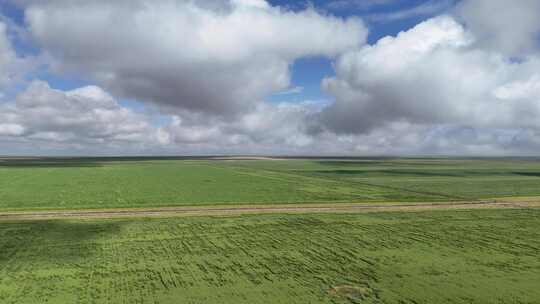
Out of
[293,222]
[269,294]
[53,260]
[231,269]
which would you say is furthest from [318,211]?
[53,260]

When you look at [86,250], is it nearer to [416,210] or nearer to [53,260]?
[53,260]

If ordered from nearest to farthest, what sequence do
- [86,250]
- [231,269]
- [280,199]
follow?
[231,269] → [86,250] → [280,199]

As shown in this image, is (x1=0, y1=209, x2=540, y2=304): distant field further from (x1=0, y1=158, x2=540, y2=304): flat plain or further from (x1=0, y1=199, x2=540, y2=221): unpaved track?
(x1=0, y1=199, x2=540, y2=221): unpaved track

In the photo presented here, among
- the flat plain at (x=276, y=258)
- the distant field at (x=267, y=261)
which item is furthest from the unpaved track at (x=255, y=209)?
the distant field at (x=267, y=261)

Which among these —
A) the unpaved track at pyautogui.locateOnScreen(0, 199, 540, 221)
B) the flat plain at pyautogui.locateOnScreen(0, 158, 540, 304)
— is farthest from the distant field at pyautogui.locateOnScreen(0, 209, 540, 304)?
the unpaved track at pyautogui.locateOnScreen(0, 199, 540, 221)

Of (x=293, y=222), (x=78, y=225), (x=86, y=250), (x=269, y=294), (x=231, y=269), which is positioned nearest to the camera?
(x=269, y=294)

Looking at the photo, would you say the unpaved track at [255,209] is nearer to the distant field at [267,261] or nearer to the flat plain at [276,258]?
the flat plain at [276,258]

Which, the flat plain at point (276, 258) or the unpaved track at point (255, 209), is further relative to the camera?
the unpaved track at point (255, 209)
